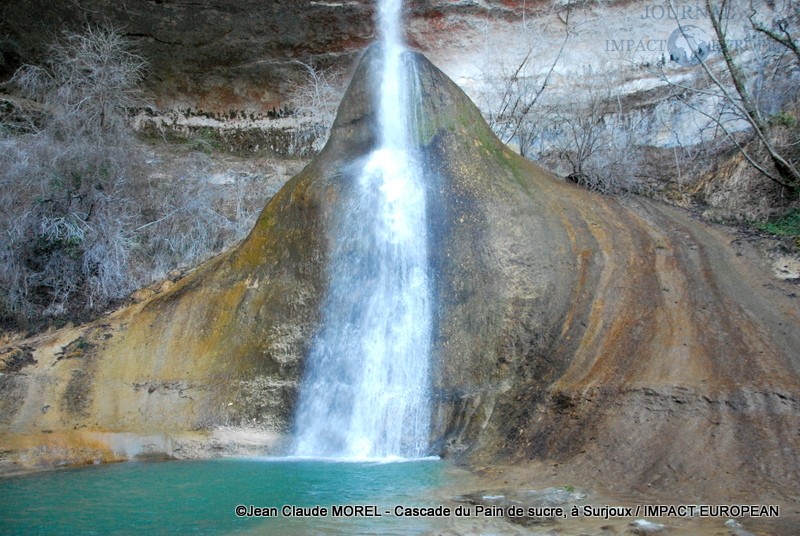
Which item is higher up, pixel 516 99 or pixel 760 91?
pixel 516 99

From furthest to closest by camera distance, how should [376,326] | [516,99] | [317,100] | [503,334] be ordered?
[317,100], [516,99], [376,326], [503,334]

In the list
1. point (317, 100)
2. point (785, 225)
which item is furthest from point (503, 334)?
point (317, 100)

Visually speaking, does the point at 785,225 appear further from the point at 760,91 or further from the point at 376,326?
the point at 376,326

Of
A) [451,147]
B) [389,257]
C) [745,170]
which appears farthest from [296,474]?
[745,170]

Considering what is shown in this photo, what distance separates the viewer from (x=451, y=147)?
1102 cm

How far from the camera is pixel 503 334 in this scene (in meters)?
9.20

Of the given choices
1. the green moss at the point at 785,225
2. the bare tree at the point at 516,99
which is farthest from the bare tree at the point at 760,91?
the bare tree at the point at 516,99

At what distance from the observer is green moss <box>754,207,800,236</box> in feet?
33.6

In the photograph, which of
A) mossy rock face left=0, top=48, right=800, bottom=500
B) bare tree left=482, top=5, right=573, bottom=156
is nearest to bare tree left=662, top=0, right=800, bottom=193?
A: mossy rock face left=0, top=48, right=800, bottom=500

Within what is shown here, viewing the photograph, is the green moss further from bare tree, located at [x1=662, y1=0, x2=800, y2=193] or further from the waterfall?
the waterfall

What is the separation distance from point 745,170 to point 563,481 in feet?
26.6

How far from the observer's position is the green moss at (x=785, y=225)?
10.2m

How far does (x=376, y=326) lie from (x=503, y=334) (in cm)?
185

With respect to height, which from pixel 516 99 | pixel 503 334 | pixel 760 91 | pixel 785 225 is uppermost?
pixel 516 99
